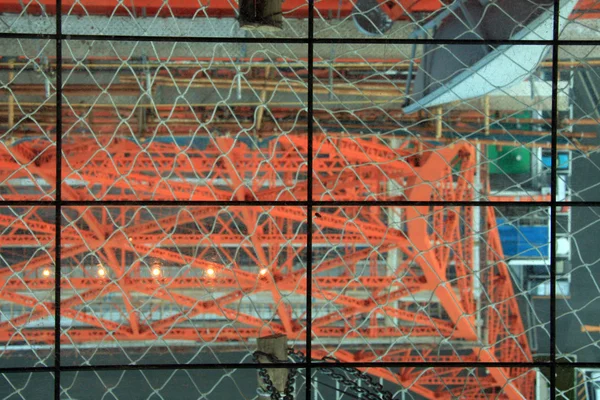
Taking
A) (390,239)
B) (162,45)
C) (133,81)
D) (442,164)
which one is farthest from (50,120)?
(390,239)

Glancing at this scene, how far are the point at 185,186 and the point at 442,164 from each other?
58.0 inches

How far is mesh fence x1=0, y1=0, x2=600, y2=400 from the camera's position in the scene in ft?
5.59

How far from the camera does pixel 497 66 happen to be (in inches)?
77.8

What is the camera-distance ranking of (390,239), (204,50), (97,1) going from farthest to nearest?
(390,239)
(204,50)
(97,1)

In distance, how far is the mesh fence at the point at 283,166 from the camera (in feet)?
5.59

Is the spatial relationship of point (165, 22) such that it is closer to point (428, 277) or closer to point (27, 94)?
point (27, 94)

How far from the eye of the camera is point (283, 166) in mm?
5289

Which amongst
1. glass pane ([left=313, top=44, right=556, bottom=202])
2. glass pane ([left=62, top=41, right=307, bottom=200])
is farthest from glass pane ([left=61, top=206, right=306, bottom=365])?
glass pane ([left=313, top=44, right=556, bottom=202])

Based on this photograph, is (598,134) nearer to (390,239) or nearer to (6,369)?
(390,239)

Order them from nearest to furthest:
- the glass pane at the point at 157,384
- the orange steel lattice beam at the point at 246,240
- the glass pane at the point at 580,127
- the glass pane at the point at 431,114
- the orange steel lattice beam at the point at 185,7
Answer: the glass pane at the point at 157,384 → the glass pane at the point at 431,114 → the orange steel lattice beam at the point at 185,7 → the glass pane at the point at 580,127 → the orange steel lattice beam at the point at 246,240

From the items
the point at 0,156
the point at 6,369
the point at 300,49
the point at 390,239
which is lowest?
the point at 6,369

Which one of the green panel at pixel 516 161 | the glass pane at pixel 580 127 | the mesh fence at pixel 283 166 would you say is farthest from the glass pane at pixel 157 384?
the green panel at pixel 516 161

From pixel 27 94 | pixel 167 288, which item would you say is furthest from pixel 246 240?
pixel 27 94

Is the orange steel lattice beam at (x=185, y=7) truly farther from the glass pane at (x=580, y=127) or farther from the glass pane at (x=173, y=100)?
the glass pane at (x=580, y=127)
